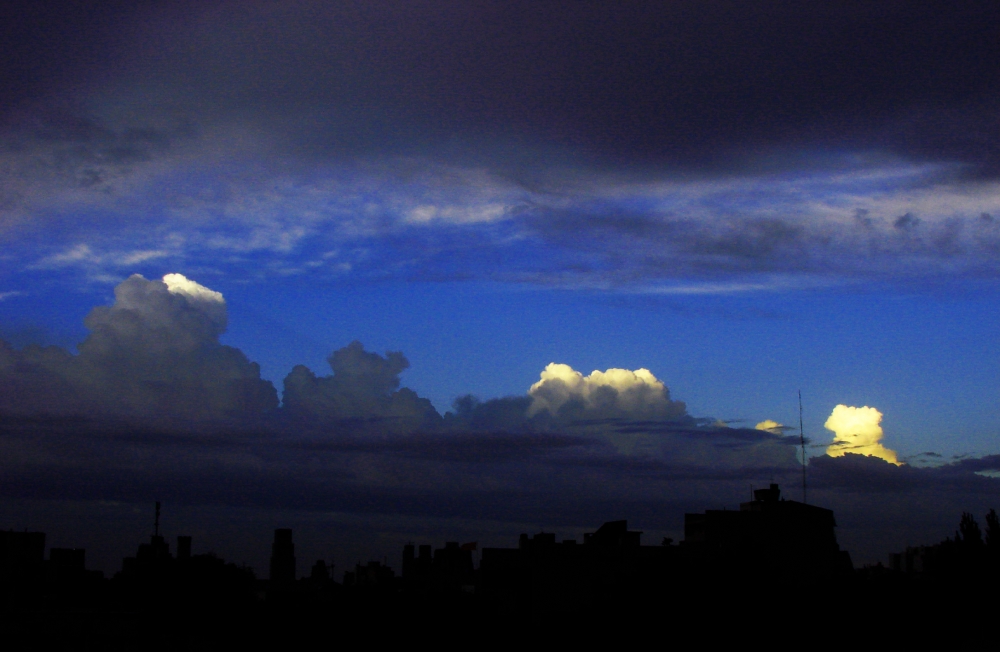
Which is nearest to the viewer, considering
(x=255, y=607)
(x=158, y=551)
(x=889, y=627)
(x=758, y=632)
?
(x=889, y=627)

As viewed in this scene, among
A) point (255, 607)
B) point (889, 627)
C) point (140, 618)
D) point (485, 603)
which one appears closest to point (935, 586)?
Answer: point (889, 627)

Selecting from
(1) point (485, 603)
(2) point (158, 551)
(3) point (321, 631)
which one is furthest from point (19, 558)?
(1) point (485, 603)

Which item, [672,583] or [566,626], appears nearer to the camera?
[672,583]

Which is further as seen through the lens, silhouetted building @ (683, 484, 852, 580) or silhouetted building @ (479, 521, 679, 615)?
silhouetted building @ (479, 521, 679, 615)

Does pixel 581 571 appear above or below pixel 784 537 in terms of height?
below

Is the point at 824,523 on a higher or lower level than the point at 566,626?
higher

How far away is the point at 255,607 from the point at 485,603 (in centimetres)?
3277

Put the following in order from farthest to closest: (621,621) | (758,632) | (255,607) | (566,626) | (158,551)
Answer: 1. (158,551)
2. (255,607)
3. (566,626)
4. (621,621)
5. (758,632)

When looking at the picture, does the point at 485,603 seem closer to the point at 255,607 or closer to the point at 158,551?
the point at 255,607

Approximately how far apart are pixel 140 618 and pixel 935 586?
6442 centimetres

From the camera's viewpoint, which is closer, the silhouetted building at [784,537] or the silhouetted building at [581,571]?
the silhouetted building at [784,537]

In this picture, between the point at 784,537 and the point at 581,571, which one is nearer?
the point at 784,537

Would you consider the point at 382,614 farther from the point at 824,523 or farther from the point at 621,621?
the point at 824,523

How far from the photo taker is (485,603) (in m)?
113
